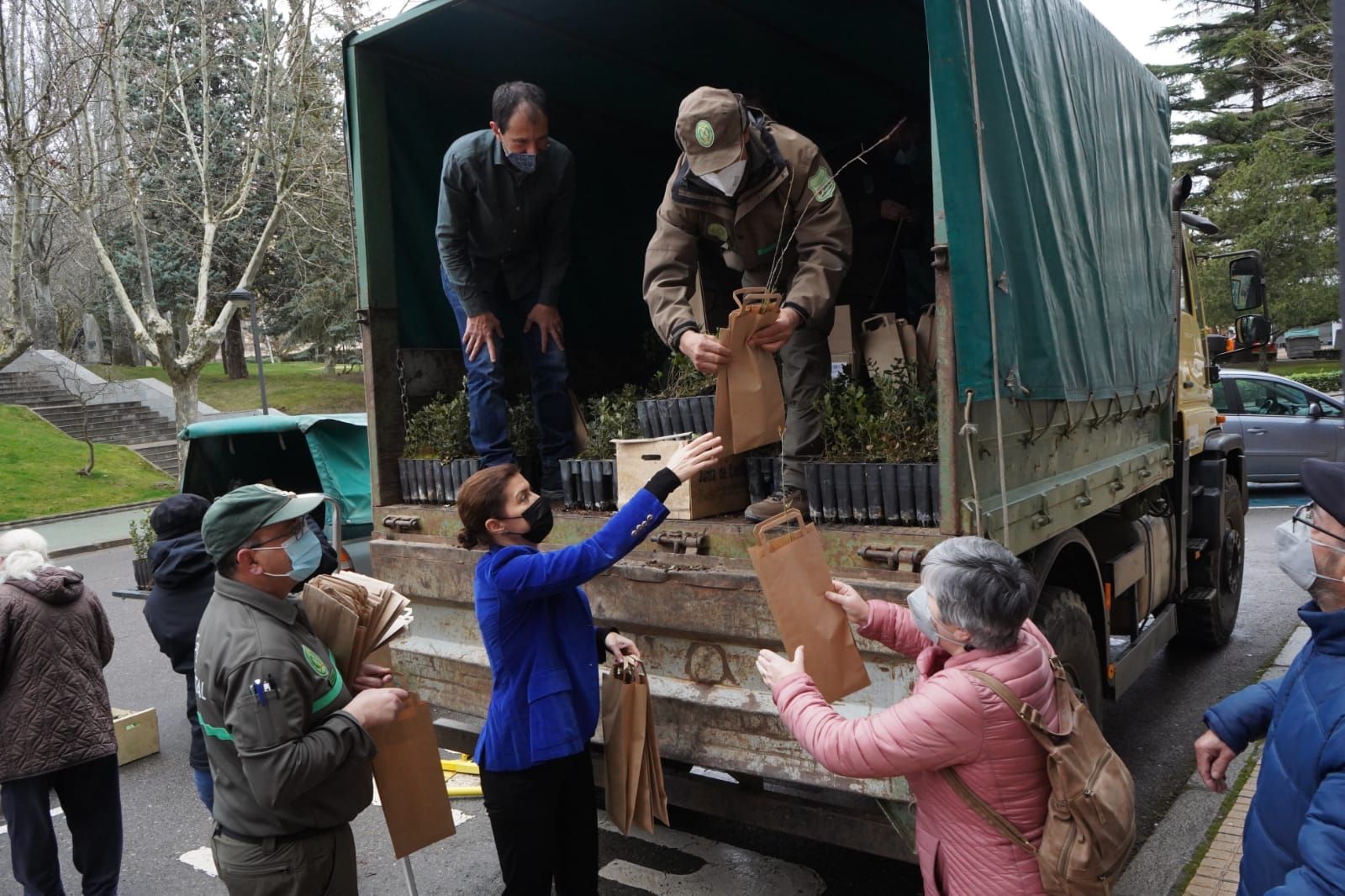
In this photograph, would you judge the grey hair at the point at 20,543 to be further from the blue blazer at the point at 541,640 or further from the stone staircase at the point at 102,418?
the stone staircase at the point at 102,418

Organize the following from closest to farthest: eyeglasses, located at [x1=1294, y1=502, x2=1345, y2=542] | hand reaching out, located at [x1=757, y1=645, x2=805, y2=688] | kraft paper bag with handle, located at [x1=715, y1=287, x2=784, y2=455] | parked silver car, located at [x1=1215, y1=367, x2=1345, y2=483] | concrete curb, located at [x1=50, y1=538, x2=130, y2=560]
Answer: eyeglasses, located at [x1=1294, y1=502, x2=1345, y2=542]
hand reaching out, located at [x1=757, y1=645, x2=805, y2=688]
kraft paper bag with handle, located at [x1=715, y1=287, x2=784, y2=455]
parked silver car, located at [x1=1215, y1=367, x2=1345, y2=483]
concrete curb, located at [x1=50, y1=538, x2=130, y2=560]

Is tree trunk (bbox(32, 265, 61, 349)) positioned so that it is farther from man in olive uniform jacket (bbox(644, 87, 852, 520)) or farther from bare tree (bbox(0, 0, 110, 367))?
man in olive uniform jacket (bbox(644, 87, 852, 520))

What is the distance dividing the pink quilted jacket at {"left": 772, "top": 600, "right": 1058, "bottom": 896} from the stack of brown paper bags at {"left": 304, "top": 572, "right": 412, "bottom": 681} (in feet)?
3.93

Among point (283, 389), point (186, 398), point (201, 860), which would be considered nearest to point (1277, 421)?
point (201, 860)

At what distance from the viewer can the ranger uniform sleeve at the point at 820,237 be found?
134 inches

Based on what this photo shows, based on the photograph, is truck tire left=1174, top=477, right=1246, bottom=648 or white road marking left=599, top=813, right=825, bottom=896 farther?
truck tire left=1174, top=477, right=1246, bottom=648

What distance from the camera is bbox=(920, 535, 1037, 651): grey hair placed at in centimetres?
216

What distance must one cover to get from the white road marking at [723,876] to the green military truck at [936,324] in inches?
15.7

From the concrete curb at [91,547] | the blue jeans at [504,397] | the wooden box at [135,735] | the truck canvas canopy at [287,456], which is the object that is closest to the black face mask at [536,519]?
the blue jeans at [504,397]

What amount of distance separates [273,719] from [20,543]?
250 centimetres

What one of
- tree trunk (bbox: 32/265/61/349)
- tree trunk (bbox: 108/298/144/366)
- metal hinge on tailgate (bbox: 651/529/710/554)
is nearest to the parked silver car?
metal hinge on tailgate (bbox: 651/529/710/554)

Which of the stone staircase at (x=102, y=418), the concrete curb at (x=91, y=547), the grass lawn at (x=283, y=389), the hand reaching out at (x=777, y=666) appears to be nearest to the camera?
the hand reaching out at (x=777, y=666)

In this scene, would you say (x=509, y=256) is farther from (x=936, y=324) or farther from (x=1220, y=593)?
(x=1220, y=593)

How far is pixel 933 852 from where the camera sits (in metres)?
2.32
